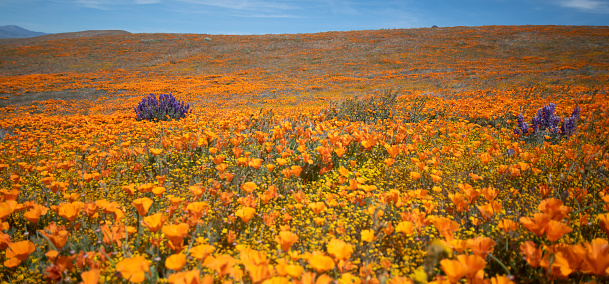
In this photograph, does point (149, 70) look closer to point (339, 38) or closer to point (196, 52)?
point (196, 52)

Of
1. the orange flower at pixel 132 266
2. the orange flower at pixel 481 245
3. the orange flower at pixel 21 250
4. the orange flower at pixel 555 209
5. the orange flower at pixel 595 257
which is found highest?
the orange flower at pixel 555 209

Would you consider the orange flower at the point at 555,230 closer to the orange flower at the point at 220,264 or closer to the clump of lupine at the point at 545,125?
the orange flower at the point at 220,264

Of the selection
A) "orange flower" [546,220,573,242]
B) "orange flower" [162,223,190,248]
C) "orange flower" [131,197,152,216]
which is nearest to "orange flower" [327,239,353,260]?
"orange flower" [162,223,190,248]

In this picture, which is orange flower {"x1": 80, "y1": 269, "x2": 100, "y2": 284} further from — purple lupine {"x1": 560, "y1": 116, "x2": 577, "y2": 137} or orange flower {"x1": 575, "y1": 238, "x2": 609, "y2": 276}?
purple lupine {"x1": 560, "y1": 116, "x2": 577, "y2": 137}

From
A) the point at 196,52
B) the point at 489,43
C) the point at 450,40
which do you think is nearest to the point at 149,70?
the point at 196,52

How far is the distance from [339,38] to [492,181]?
133ft

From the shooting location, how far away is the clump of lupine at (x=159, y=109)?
6707 millimetres

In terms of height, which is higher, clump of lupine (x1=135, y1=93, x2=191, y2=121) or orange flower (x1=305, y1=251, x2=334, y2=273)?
clump of lupine (x1=135, y1=93, x2=191, y2=121)

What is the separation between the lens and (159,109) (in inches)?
268

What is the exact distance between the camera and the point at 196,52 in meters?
36.0

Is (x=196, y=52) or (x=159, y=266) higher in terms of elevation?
(x=196, y=52)

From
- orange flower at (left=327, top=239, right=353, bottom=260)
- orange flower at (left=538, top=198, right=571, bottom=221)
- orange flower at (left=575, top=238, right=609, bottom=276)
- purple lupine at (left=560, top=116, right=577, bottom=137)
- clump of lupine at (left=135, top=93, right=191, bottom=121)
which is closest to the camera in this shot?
orange flower at (left=575, top=238, right=609, bottom=276)

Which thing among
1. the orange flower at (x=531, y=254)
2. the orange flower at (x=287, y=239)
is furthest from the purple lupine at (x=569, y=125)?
the orange flower at (x=287, y=239)

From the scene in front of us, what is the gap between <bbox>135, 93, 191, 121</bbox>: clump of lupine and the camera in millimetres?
6707
